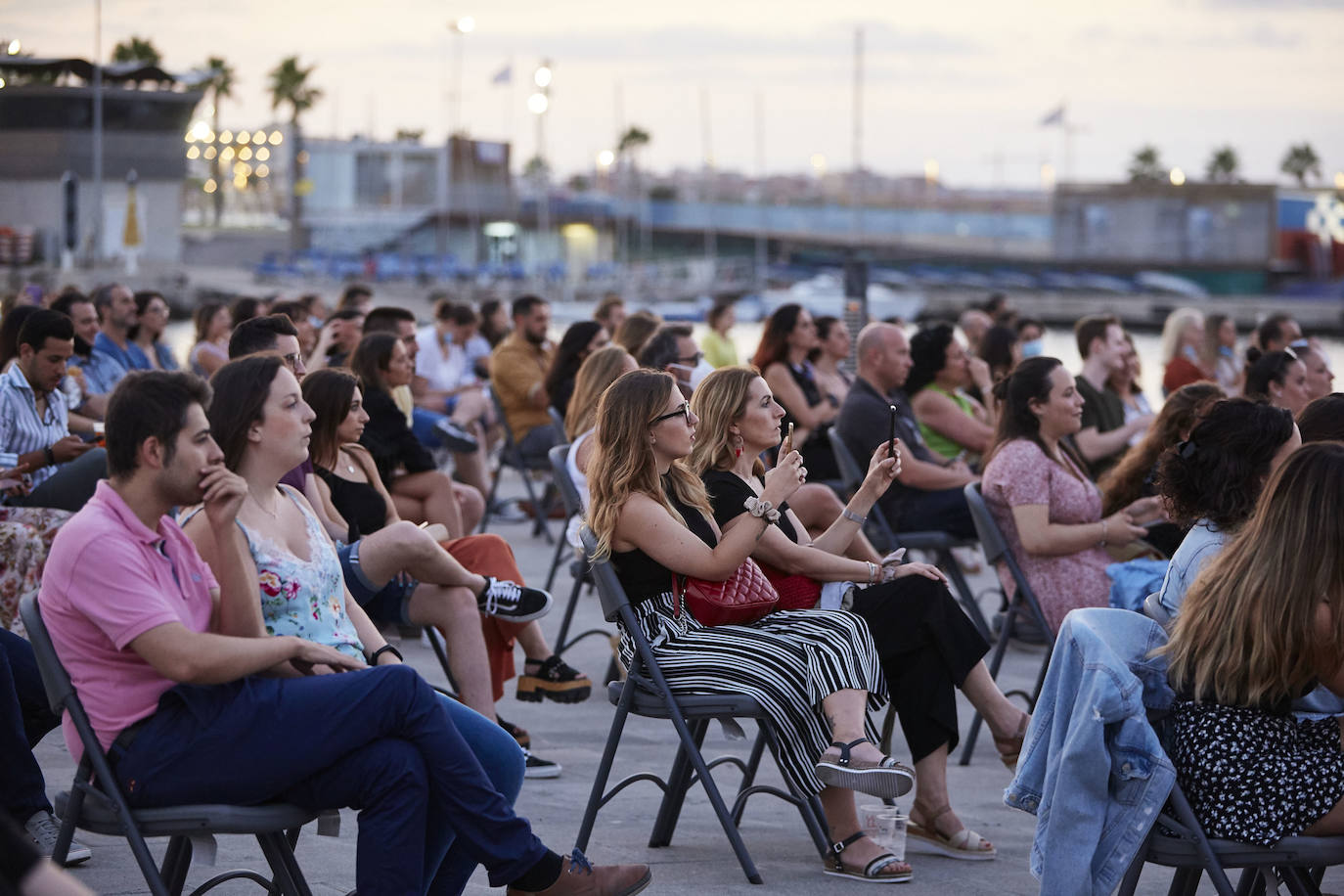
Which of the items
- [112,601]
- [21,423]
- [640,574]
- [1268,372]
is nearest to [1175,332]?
[1268,372]

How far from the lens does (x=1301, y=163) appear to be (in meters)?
96.3

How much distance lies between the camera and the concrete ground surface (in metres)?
4.11

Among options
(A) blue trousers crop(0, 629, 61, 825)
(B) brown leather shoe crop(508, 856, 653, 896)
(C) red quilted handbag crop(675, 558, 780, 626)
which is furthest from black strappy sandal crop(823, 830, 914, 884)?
(A) blue trousers crop(0, 629, 61, 825)

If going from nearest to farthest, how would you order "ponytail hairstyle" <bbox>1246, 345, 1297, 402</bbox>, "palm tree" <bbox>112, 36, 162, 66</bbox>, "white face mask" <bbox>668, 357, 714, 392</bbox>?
"ponytail hairstyle" <bbox>1246, 345, 1297, 402</bbox>
"white face mask" <bbox>668, 357, 714, 392</bbox>
"palm tree" <bbox>112, 36, 162, 66</bbox>

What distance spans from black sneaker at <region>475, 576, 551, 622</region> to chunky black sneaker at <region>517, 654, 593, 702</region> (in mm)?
611

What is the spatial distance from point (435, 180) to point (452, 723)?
91415 millimetres

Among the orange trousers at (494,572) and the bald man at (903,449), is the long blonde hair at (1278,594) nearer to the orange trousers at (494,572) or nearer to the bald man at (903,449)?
the orange trousers at (494,572)

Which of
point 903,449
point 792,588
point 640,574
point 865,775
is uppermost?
point 903,449

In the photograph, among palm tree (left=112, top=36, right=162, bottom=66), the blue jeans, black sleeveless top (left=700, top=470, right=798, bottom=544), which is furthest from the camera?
palm tree (left=112, top=36, right=162, bottom=66)

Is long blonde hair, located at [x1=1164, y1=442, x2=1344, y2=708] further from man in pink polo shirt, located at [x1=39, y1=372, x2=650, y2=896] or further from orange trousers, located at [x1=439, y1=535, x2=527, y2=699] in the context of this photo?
orange trousers, located at [x1=439, y1=535, x2=527, y2=699]

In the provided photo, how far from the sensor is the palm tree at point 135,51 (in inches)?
2938

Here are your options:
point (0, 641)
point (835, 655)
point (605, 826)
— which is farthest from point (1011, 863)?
point (0, 641)

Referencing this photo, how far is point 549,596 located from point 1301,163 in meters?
101

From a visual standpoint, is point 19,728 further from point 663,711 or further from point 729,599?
point 729,599
